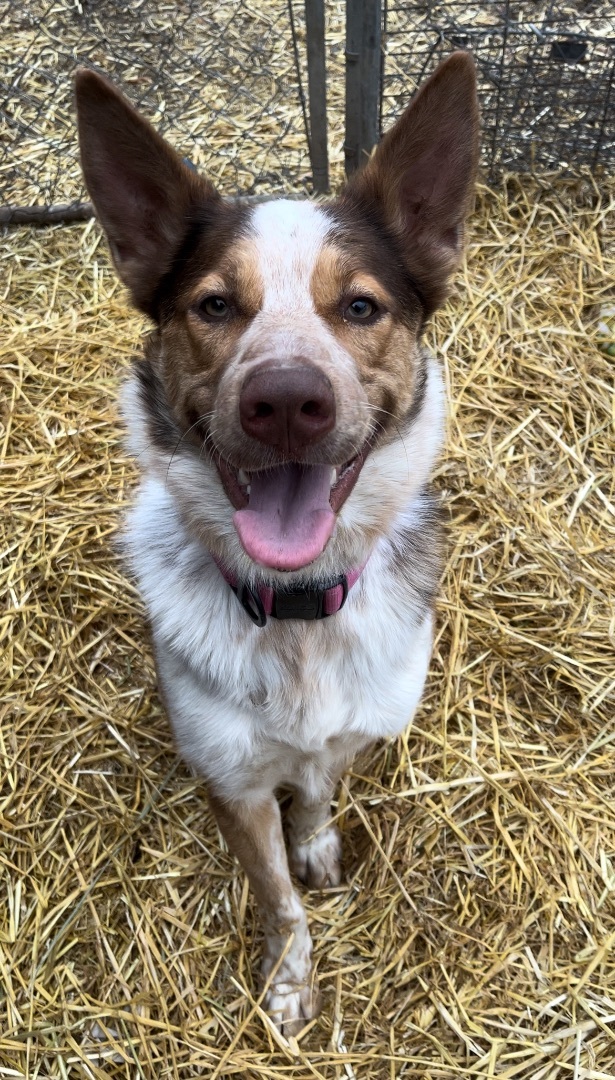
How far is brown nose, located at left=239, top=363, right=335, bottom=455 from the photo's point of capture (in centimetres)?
162

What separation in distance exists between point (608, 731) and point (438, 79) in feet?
7.67

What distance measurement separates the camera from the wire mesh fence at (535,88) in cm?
425

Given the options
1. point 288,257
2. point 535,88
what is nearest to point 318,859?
point 288,257

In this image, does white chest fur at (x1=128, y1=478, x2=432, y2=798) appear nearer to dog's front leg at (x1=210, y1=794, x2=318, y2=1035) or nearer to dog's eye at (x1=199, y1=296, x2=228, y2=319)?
dog's front leg at (x1=210, y1=794, x2=318, y2=1035)

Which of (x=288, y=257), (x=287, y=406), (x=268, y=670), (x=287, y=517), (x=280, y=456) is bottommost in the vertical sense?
(x=268, y=670)

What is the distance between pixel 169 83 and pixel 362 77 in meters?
1.57

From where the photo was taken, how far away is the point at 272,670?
2.16m

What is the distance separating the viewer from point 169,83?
493 centimetres

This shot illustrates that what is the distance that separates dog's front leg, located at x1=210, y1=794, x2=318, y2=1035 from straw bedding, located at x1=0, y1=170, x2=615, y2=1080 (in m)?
0.08

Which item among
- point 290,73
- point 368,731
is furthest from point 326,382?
point 290,73

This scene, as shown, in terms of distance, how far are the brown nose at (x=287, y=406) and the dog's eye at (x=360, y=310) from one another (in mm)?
399

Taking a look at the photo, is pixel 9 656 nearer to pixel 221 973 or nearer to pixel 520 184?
pixel 221 973

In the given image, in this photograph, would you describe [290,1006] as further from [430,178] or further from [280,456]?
[430,178]

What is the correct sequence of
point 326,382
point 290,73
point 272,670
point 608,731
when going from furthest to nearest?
Answer: point 290,73
point 608,731
point 272,670
point 326,382
